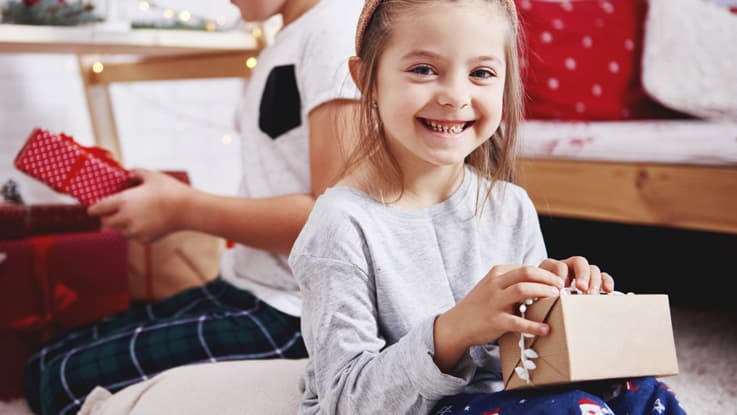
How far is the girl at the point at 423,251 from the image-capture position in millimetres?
601

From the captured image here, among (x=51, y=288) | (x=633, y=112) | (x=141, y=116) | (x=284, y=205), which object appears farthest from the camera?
(x=141, y=116)

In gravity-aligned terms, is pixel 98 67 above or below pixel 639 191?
above

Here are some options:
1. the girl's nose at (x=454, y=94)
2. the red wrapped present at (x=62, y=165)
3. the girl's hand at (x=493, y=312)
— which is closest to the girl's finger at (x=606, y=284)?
the girl's hand at (x=493, y=312)

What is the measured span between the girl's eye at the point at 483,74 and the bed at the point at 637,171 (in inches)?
21.0

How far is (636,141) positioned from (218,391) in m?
0.97

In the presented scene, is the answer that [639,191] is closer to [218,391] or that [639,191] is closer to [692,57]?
[692,57]

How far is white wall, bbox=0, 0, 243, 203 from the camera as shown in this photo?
1.93m

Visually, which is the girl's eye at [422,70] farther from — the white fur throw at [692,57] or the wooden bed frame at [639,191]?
the white fur throw at [692,57]

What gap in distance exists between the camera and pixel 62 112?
6.68 feet

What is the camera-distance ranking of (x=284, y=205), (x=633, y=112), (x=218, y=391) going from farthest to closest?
1. (x=633, y=112)
2. (x=284, y=205)
3. (x=218, y=391)

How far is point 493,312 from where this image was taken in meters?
0.58

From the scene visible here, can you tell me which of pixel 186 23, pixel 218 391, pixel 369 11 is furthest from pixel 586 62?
pixel 218 391

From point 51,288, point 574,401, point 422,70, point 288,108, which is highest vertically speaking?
point 422,70

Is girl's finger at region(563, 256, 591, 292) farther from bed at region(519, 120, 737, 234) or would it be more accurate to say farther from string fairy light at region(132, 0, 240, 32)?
string fairy light at region(132, 0, 240, 32)
